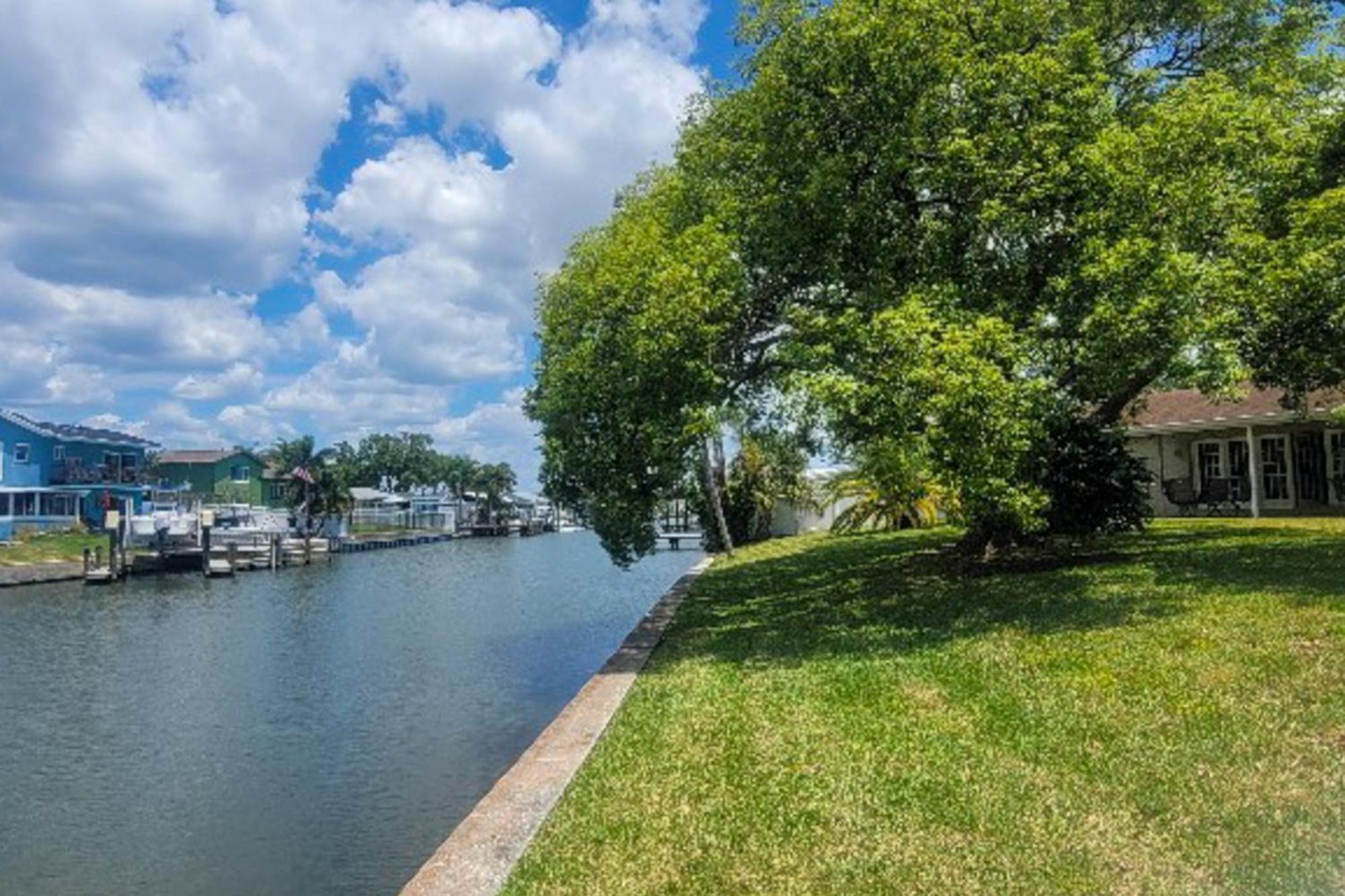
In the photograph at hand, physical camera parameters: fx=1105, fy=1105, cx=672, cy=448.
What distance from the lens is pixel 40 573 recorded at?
4481 cm

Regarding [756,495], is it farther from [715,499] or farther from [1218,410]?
[1218,410]

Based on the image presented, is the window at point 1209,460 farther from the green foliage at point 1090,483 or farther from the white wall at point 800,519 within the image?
the white wall at point 800,519

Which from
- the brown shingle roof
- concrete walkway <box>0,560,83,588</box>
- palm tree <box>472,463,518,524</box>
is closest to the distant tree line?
palm tree <box>472,463,518,524</box>

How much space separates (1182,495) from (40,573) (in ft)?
139

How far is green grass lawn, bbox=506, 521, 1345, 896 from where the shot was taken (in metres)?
5.50

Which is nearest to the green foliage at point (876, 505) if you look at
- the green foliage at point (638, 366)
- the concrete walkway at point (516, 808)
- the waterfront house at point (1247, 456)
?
the green foliage at point (638, 366)

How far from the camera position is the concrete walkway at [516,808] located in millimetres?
6211

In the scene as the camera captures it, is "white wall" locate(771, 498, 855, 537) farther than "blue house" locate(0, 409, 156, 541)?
No

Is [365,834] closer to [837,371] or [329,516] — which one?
[837,371]

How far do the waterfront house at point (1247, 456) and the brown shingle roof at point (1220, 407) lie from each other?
3 centimetres

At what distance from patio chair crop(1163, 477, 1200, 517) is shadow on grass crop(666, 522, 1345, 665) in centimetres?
446

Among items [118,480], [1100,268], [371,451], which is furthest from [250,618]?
[371,451]

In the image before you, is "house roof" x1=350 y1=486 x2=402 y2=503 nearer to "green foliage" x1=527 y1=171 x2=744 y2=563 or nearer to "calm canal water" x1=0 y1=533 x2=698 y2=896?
"calm canal water" x1=0 y1=533 x2=698 y2=896

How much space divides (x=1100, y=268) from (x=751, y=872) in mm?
8973
